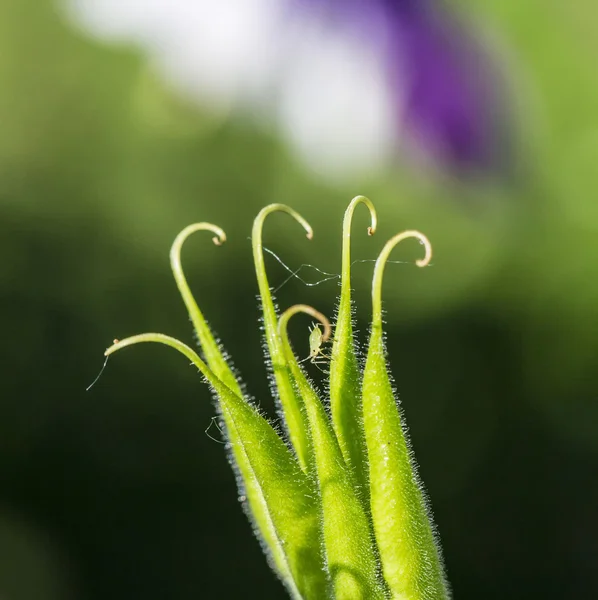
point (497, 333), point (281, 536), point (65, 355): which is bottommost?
point (65, 355)

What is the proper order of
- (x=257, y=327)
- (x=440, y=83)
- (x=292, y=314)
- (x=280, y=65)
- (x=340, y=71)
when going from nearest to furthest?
(x=292, y=314)
(x=257, y=327)
(x=440, y=83)
(x=340, y=71)
(x=280, y=65)

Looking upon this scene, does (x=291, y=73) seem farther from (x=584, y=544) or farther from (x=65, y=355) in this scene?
(x=584, y=544)

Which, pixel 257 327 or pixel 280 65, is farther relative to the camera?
pixel 280 65

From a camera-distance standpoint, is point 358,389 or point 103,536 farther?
point 103,536

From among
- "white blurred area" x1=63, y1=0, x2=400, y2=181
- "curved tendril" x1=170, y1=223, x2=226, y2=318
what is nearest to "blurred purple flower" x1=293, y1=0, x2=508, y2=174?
"white blurred area" x1=63, y1=0, x2=400, y2=181

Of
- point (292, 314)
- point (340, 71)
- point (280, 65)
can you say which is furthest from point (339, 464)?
point (280, 65)

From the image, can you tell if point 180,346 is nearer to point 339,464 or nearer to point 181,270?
point 181,270

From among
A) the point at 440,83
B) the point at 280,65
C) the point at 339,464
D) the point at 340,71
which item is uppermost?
the point at 440,83

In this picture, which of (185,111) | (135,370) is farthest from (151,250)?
(185,111)
